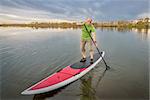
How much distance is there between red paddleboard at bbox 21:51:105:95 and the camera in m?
4.85

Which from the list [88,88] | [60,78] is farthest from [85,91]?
[60,78]

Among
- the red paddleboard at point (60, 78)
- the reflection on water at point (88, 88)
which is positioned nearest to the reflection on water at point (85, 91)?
the reflection on water at point (88, 88)

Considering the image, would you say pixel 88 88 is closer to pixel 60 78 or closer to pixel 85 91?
pixel 85 91

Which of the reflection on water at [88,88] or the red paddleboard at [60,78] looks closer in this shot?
the red paddleboard at [60,78]

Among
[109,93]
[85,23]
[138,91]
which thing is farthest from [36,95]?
[85,23]

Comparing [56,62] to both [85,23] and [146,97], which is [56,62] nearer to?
[85,23]

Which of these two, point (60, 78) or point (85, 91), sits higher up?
point (60, 78)

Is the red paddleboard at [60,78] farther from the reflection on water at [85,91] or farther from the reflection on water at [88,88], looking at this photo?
the reflection on water at [88,88]

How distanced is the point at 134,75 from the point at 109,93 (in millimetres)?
2497

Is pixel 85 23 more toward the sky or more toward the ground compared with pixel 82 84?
more toward the sky

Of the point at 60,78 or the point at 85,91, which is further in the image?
the point at 60,78

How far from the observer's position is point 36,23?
107062mm

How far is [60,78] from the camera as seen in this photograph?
5.63 metres

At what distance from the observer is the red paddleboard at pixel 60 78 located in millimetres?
4852
